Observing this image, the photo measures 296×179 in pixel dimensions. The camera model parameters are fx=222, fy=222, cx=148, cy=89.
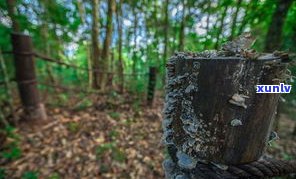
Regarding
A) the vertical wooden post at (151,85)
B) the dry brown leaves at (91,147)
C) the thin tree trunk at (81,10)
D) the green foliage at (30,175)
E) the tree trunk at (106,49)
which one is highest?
the thin tree trunk at (81,10)

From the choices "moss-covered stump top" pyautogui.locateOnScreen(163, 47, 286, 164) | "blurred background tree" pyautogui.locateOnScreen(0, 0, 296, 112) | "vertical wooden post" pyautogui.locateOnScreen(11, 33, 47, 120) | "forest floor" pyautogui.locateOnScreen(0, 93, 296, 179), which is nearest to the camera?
Result: "moss-covered stump top" pyautogui.locateOnScreen(163, 47, 286, 164)

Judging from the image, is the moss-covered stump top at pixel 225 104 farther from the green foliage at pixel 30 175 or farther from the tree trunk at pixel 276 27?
the green foliage at pixel 30 175

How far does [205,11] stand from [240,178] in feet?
7.59

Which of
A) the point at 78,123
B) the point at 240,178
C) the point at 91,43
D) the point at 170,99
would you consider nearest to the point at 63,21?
the point at 91,43

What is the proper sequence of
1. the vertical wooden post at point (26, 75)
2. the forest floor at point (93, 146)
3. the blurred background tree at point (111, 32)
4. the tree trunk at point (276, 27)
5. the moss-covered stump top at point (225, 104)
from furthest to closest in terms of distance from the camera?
the blurred background tree at point (111, 32) < the vertical wooden post at point (26, 75) < the forest floor at point (93, 146) < the tree trunk at point (276, 27) < the moss-covered stump top at point (225, 104)

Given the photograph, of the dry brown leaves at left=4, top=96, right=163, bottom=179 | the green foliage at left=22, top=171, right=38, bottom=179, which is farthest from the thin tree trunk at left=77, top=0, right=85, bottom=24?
the green foliage at left=22, top=171, right=38, bottom=179

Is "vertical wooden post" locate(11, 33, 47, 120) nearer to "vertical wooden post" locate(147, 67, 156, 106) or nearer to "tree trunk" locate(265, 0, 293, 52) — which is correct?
"vertical wooden post" locate(147, 67, 156, 106)

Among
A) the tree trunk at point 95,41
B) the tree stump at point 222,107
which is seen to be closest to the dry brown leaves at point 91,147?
the tree trunk at point 95,41

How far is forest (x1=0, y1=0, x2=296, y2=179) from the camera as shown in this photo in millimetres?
2480

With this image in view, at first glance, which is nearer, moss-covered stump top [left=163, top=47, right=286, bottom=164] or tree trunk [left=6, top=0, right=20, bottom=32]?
moss-covered stump top [left=163, top=47, right=286, bottom=164]

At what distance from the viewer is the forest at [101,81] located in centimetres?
248

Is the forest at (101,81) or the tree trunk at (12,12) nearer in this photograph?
the forest at (101,81)

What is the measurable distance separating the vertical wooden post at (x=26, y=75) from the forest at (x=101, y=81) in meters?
0.01

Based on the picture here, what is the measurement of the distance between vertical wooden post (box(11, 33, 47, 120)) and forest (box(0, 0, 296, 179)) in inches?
0.5
